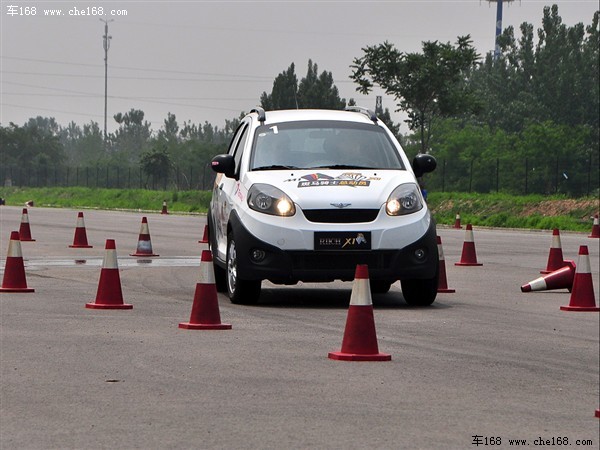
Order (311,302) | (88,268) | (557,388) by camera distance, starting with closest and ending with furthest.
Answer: (557,388) < (311,302) < (88,268)

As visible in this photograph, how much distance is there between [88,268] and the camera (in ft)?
67.1

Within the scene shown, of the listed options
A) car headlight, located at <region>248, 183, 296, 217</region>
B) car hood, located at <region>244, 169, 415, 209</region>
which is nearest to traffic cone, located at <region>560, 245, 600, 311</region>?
car hood, located at <region>244, 169, 415, 209</region>

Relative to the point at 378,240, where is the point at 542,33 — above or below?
above

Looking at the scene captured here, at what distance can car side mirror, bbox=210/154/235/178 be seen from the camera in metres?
15.3

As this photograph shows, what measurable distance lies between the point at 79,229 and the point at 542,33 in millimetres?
73103

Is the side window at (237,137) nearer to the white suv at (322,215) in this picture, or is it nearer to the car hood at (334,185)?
the white suv at (322,215)

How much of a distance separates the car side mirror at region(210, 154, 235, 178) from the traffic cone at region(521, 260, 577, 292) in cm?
336

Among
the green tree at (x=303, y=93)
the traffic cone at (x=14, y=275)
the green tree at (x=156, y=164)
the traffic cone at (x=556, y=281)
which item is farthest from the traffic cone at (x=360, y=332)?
the green tree at (x=156, y=164)

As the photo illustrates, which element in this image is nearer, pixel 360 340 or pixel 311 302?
pixel 360 340

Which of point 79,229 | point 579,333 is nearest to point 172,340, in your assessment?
point 579,333

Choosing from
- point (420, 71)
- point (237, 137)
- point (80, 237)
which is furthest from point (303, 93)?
point (237, 137)

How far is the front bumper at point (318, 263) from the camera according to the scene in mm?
14039

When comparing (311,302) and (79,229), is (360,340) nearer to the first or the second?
(311,302)

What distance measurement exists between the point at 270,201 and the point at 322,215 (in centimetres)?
54
